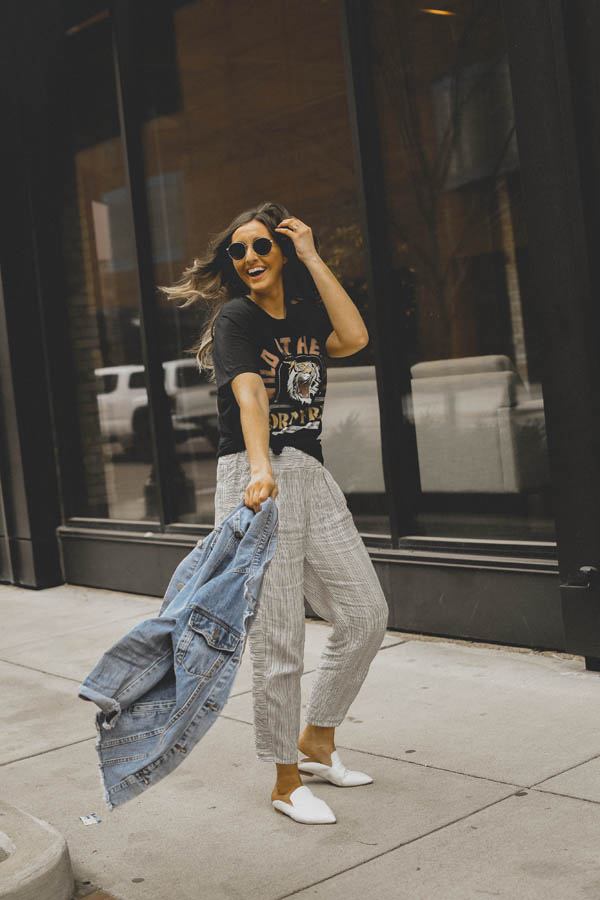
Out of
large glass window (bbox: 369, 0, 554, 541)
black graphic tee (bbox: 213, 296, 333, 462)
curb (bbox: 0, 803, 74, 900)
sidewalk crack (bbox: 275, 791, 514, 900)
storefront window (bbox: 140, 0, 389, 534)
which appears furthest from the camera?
storefront window (bbox: 140, 0, 389, 534)

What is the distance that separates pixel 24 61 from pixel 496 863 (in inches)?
288

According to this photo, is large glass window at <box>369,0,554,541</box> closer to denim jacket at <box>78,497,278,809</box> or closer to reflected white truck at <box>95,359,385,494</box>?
reflected white truck at <box>95,359,385,494</box>

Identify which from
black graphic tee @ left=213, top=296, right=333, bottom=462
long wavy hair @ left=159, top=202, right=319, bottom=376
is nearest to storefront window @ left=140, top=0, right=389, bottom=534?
long wavy hair @ left=159, top=202, right=319, bottom=376

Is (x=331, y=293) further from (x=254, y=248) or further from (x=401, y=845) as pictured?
(x=401, y=845)

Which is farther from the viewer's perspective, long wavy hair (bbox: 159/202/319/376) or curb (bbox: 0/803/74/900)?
long wavy hair (bbox: 159/202/319/376)

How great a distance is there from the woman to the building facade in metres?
1.52

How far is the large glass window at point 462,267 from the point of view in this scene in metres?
5.64

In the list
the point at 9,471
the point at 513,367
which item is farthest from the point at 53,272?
the point at 513,367

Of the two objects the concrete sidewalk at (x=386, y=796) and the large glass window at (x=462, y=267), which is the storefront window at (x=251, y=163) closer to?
the large glass window at (x=462, y=267)

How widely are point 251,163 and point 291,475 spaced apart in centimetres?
391

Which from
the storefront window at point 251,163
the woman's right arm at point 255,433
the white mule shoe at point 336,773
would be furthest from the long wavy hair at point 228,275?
the storefront window at point 251,163

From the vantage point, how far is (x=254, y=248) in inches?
148

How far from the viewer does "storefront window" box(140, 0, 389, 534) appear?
6.47m

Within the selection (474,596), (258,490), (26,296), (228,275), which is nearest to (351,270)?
(474,596)
